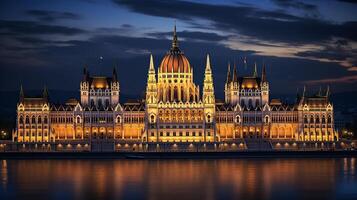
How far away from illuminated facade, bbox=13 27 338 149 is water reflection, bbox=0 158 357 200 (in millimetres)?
20437

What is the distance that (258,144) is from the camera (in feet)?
588

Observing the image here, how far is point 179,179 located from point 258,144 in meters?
51.9

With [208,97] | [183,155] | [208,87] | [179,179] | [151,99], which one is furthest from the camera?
[208,87]

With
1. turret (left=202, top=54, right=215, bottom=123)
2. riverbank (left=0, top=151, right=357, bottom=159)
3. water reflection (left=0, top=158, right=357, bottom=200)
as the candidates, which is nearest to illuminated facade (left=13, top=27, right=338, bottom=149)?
turret (left=202, top=54, right=215, bottom=123)

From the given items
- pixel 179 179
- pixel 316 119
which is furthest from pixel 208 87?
pixel 179 179

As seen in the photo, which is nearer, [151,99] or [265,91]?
[151,99]

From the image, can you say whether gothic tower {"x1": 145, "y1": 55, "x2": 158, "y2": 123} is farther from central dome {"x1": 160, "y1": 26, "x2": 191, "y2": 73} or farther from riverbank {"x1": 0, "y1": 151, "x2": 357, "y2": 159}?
riverbank {"x1": 0, "y1": 151, "x2": 357, "y2": 159}

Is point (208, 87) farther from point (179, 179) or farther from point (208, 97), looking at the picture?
point (179, 179)

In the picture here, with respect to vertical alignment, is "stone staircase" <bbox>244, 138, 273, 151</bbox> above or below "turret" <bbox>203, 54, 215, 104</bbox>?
below

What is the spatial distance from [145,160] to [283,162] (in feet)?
66.2

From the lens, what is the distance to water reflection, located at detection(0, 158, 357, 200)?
376 feet

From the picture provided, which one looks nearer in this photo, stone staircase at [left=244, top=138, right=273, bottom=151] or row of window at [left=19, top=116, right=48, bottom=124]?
stone staircase at [left=244, top=138, right=273, bottom=151]

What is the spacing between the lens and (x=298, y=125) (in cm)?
18362

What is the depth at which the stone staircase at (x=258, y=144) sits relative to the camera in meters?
177
